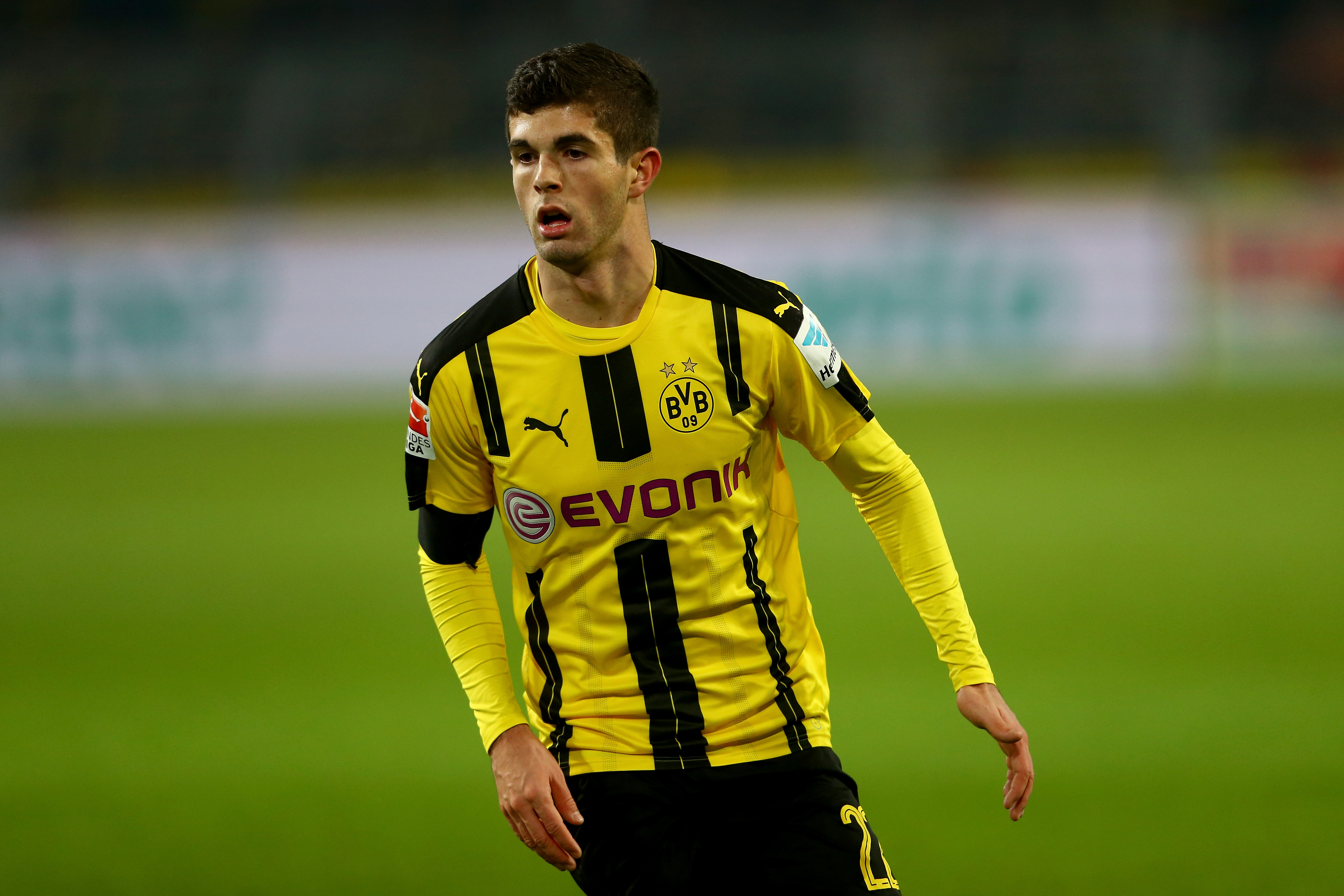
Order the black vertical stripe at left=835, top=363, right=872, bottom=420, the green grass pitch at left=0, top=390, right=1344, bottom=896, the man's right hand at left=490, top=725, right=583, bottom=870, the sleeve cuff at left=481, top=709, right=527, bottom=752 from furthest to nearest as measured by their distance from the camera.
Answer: the green grass pitch at left=0, top=390, right=1344, bottom=896 < the black vertical stripe at left=835, top=363, right=872, bottom=420 < the sleeve cuff at left=481, top=709, right=527, bottom=752 < the man's right hand at left=490, top=725, right=583, bottom=870

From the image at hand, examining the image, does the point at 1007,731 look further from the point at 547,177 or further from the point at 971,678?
the point at 547,177

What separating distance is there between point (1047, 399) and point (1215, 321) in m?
2.04

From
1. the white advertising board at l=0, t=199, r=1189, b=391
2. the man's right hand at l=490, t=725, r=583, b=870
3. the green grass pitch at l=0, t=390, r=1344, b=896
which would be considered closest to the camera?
the man's right hand at l=490, t=725, r=583, b=870

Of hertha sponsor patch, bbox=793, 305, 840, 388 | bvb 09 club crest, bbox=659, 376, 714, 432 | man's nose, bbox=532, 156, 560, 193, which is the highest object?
man's nose, bbox=532, 156, 560, 193

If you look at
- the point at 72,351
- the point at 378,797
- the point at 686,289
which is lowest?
the point at 378,797

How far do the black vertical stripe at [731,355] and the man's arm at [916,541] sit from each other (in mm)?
231

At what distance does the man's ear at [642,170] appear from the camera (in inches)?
100.0

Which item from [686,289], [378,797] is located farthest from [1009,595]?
[686,289]

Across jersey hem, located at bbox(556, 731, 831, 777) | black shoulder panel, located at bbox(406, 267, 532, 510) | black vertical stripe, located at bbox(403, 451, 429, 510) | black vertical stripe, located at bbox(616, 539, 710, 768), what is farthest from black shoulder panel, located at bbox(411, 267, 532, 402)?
jersey hem, located at bbox(556, 731, 831, 777)

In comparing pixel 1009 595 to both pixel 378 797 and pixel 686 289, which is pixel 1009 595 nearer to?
pixel 378 797

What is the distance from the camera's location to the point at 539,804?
2.40 metres

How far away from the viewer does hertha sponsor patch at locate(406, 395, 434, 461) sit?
102 inches

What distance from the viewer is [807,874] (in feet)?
7.97

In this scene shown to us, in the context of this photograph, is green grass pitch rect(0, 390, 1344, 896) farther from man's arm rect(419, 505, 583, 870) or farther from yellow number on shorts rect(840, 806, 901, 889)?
man's arm rect(419, 505, 583, 870)
